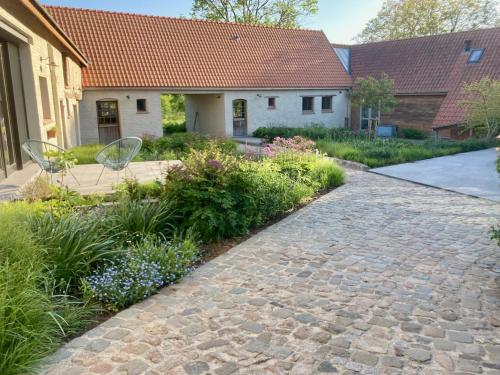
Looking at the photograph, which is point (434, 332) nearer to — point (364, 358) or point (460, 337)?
point (460, 337)

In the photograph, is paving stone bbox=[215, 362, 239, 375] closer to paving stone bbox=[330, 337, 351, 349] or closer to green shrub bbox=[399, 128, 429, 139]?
paving stone bbox=[330, 337, 351, 349]

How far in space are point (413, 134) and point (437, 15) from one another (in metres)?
20.9

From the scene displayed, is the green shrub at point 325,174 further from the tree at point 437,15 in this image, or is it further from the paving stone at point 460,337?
the tree at point 437,15

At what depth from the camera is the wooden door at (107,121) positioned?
18.6 meters

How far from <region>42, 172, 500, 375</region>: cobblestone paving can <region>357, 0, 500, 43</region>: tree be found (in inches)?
1402

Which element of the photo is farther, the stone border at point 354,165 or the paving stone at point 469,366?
the stone border at point 354,165

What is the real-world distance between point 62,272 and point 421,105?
20.6m

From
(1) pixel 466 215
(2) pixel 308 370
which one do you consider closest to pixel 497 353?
(2) pixel 308 370

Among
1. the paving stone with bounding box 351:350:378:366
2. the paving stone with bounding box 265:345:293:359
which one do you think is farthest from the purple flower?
the paving stone with bounding box 351:350:378:366

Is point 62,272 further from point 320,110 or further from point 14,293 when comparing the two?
point 320,110

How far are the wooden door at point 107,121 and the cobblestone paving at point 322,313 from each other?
1437cm

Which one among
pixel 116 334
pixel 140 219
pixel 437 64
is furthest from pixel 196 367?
pixel 437 64

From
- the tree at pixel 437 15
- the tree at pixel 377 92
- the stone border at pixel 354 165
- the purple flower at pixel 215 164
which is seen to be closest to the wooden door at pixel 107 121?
the stone border at pixel 354 165

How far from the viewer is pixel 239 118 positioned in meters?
22.3
